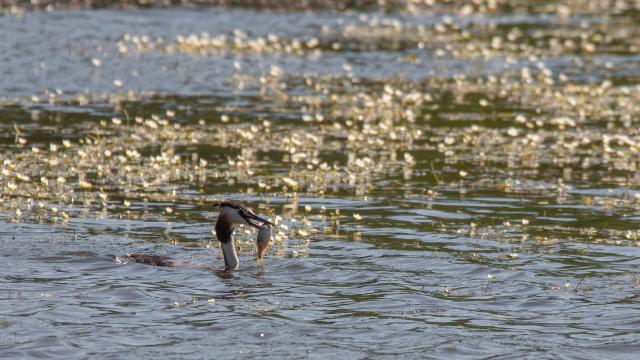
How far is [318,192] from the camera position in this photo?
19812 mm

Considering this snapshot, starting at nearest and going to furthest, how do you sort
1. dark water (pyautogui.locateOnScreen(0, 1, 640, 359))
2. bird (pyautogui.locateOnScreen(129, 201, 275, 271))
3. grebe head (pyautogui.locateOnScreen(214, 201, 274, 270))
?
dark water (pyautogui.locateOnScreen(0, 1, 640, 359)) → bird (pyautogui.locateOnScreen(129, 201, 275, 271)) → grebe head (pyautogui.locateOnScreen(214, 201, 274, 270))

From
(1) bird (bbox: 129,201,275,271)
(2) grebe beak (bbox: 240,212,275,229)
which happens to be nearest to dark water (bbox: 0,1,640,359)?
(1) bird (bbox: 129,201,275,271)

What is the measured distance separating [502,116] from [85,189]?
37.0 ft

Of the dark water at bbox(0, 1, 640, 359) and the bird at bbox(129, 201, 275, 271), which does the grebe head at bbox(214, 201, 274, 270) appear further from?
the dark water at bbox(0, 1, 640, 359)

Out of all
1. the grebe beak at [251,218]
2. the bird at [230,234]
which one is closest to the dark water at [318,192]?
the bird at [230,234]

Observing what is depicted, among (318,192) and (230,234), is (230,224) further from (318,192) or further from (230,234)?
(318,192)

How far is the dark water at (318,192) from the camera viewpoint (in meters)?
12.7

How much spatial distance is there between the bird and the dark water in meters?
0.23

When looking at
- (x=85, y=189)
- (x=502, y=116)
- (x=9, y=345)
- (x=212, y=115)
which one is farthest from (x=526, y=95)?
(x=9, y=345)

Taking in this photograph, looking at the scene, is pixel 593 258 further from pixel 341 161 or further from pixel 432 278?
pixel 341 161

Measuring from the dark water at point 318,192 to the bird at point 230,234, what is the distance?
227 mm

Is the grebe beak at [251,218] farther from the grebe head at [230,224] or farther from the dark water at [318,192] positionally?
the dark water at [318,192]

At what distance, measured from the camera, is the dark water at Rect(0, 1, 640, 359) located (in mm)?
12711

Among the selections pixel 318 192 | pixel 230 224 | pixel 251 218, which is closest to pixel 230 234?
pixel 230 224
